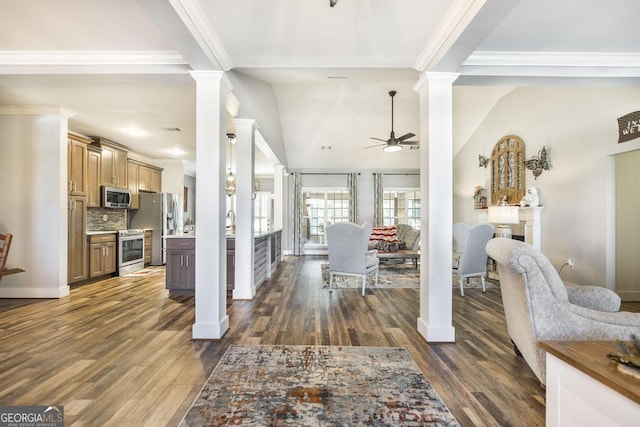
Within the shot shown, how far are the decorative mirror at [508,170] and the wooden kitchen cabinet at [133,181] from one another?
762 cm

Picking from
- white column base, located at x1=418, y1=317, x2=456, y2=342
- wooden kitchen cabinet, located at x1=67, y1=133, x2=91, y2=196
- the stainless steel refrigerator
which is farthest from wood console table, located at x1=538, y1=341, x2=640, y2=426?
the stainless steel refrigerator

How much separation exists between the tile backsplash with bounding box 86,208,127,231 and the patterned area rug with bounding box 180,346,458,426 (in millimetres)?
4936

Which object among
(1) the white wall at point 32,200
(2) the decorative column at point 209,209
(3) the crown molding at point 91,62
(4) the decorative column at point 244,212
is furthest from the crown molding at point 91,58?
(1) the white wall at point 32,200

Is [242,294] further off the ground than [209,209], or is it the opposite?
[209,209]

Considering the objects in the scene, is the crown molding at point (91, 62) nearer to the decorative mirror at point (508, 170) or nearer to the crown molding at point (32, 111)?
the crown molding at point (32, 111)

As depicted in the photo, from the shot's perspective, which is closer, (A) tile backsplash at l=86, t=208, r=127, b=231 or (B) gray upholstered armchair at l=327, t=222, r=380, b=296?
(B) gray upholstered armchair at l=327, t=222, r=380, b=296

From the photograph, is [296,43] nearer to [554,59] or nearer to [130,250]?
[554,59]

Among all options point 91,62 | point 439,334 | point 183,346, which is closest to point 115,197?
point 91,62

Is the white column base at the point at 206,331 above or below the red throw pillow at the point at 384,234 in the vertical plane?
below

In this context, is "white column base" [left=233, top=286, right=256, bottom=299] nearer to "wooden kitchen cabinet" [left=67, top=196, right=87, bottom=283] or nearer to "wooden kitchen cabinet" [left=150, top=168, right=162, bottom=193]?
"wooden kitchen cabinet" [left=67, top=196, right=87, bottom=283]

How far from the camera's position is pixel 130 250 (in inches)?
235

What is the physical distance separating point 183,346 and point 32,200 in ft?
11.5

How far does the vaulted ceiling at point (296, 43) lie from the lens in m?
2.10

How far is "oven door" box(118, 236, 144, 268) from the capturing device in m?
5.74
